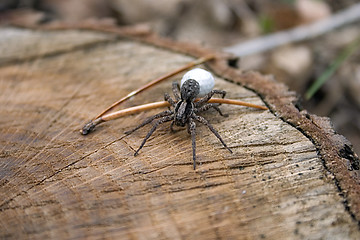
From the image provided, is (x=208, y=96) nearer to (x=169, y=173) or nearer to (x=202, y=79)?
(x=202, y=79)

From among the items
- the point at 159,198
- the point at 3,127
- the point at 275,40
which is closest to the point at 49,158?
the point at 3,127

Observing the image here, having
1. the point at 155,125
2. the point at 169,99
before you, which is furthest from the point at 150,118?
the point at 169,99

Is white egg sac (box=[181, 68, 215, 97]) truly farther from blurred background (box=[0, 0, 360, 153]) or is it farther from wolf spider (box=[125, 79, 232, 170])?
blurred background (box=[0, 0, 360, 153])

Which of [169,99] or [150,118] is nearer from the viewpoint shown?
[150,118]

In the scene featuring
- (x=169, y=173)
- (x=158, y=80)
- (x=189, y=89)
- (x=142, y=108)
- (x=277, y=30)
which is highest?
(x=277, y=30)

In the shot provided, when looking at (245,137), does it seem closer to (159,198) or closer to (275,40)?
(159,198)

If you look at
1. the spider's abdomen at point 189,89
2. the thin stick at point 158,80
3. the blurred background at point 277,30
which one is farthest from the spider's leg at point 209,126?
the blurred background at point 277,30

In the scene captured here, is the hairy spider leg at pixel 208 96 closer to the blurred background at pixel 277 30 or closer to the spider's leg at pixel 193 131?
the spider's leg at pixel 193 131
